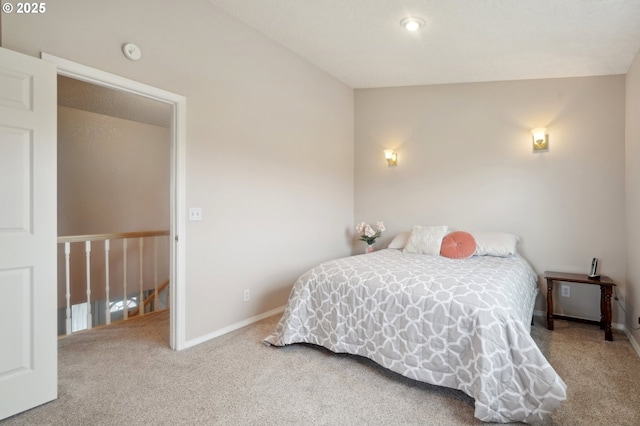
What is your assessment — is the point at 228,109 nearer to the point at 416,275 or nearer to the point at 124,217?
the point at 416,275

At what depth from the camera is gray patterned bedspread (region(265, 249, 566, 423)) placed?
1732 mm

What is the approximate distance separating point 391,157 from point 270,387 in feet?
10.2

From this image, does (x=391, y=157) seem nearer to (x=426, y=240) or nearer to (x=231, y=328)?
(x=426, y=240)

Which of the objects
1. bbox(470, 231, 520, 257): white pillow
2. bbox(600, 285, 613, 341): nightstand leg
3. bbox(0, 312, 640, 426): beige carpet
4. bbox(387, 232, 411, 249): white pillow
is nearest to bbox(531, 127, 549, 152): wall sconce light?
bbox(470, 231, 520, 257): white pillow

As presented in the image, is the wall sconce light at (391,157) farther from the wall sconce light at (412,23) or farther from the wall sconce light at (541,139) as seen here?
the wall sconce light at (412,23)

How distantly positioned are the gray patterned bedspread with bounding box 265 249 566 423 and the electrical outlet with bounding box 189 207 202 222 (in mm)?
980

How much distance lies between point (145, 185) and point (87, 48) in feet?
10.6

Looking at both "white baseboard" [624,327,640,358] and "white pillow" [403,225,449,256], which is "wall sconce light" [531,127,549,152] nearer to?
"white pillow" [403,225,449,256]

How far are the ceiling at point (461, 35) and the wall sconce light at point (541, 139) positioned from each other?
1.84 feet

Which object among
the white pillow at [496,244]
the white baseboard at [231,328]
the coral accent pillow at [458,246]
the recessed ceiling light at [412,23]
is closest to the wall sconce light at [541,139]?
A: the white pillow at [496,244]

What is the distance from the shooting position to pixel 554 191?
3475 mm

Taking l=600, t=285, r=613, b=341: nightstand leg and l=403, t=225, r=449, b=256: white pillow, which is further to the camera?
l=403, t=225, r=449, b=256: white pillow

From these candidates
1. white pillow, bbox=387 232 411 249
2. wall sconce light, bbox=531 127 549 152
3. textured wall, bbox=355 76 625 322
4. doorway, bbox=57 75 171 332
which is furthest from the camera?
doorway, bbox=57 75 171 332

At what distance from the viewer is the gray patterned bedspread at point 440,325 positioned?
1.73 metres
